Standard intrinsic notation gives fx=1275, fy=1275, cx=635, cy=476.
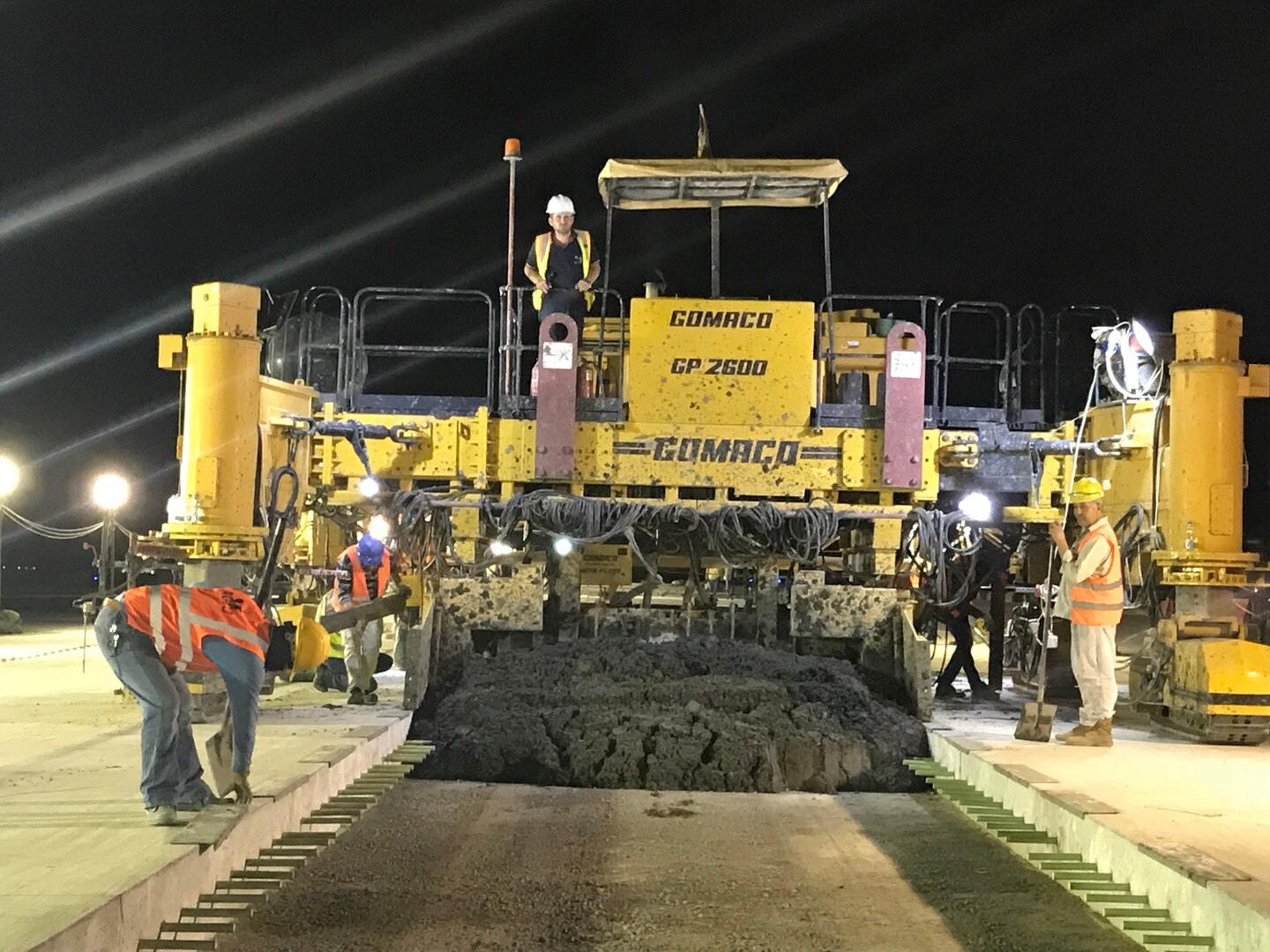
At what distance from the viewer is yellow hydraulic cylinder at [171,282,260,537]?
28.7ft

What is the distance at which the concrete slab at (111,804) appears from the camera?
4.34m

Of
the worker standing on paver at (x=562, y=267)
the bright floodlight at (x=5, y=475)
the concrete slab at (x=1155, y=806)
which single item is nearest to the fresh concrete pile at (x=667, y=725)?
the concrete slab at (x=1155, y=806)

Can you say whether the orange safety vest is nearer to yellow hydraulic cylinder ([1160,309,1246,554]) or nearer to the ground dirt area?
the ground dirt area

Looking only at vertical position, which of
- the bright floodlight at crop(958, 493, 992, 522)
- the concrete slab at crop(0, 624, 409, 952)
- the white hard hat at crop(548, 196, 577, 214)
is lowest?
the concrete slab at crop(0, 624, 409, 952)

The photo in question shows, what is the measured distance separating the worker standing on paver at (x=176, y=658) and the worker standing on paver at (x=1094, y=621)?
530cm

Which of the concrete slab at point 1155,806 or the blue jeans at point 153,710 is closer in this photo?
the concrete slab at point 1155,806

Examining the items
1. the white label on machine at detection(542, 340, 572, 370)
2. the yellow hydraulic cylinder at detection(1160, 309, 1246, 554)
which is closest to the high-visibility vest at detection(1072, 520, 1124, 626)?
the yellow hydraulic cylinder at detection(1160, 309, 1246, 554)

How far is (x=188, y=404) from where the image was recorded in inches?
351

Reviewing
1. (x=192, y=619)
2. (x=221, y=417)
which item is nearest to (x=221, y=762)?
(x=192, y=619)

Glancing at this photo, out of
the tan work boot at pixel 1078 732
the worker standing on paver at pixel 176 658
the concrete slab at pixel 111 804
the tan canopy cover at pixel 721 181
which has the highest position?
the tan canopy cover at pixel 721 181

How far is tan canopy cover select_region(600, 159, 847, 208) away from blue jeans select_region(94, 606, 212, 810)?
18.4 feet

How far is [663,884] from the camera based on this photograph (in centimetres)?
585

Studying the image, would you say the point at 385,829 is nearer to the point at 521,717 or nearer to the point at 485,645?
the point at 521,717

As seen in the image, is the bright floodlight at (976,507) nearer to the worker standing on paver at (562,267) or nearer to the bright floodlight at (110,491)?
the worker standing on paver at (562,267)
